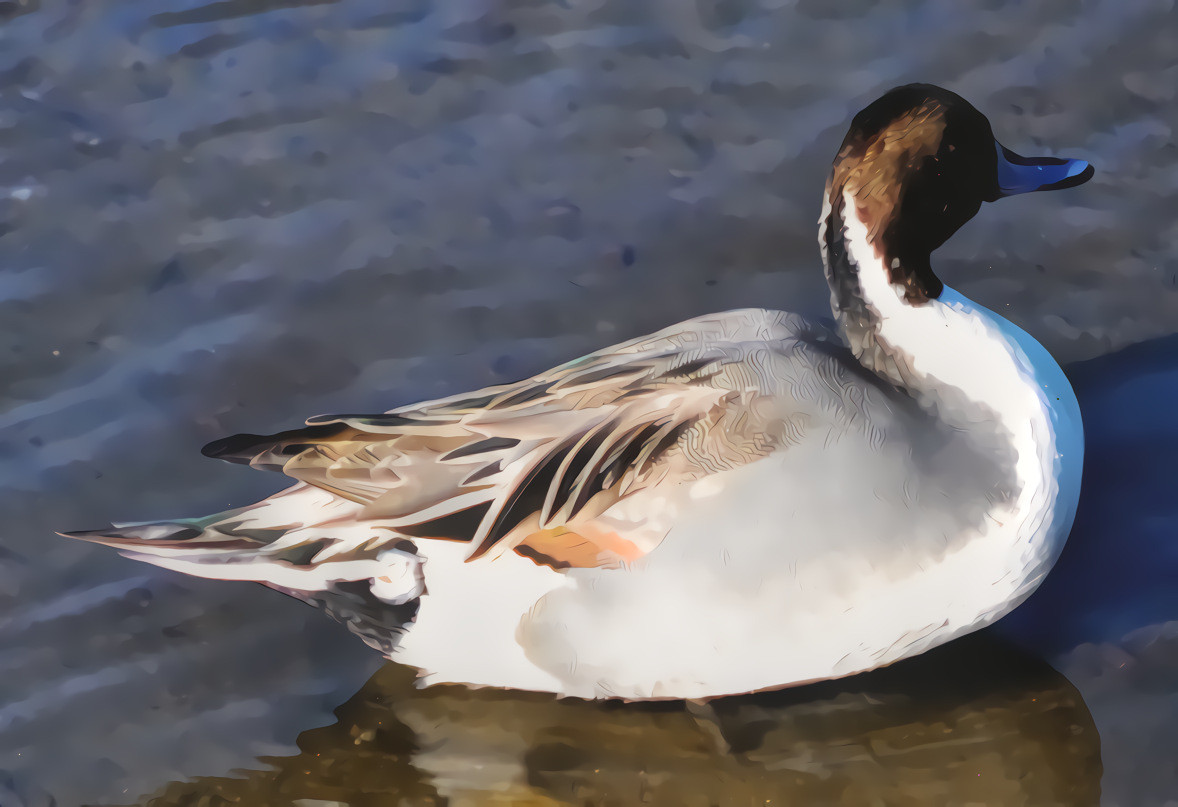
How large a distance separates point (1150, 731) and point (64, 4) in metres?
3.96

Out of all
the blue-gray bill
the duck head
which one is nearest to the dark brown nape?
the duck head

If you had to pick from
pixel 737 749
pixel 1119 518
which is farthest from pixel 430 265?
pixel 1119 518

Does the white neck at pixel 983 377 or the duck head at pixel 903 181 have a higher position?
the duck head at pixel 903 181

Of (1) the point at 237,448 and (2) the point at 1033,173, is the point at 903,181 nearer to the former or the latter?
(2) the point at 1033,173

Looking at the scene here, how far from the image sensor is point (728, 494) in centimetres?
198

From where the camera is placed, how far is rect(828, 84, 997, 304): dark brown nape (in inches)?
85.1

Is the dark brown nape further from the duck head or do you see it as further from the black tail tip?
the black tail tip

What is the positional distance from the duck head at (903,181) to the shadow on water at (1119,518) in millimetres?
661

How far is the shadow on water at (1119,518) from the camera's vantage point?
232cm

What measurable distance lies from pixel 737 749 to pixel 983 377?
2.59 feet

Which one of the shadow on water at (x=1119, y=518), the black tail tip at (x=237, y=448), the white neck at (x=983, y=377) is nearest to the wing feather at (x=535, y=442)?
the black tail tip at (x=237, y=448)

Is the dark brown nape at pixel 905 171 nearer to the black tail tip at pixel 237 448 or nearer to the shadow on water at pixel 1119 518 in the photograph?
the shadow on water at pixel 1119 518

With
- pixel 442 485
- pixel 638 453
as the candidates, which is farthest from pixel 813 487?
pixel 442 485

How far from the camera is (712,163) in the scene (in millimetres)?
3459
